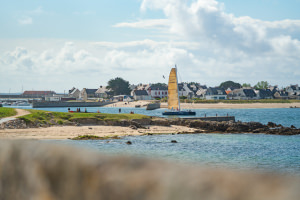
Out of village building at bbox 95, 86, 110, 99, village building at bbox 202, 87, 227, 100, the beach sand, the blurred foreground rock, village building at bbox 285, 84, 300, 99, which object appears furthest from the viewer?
village building at bbox 95, 86, 110, 99

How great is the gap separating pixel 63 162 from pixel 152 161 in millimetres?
777

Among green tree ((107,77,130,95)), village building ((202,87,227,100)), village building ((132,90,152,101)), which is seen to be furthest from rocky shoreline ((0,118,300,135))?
green tree ((107,77,130,95))

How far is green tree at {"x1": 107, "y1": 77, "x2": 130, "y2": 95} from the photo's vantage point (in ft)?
606

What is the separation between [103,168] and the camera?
7.06ft

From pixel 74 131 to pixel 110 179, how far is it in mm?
35771

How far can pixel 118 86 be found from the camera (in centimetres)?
18475

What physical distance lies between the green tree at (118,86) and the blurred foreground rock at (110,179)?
598ft

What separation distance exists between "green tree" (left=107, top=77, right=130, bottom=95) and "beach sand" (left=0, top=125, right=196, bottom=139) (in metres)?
141

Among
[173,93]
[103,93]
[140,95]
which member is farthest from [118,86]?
[173,93]

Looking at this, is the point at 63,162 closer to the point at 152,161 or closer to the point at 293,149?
the point at 152,161

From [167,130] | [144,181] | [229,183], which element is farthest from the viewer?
[167,130]

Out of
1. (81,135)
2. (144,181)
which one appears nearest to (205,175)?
(144,181)

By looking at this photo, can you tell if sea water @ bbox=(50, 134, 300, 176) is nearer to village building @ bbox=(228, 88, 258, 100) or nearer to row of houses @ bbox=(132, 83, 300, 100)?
village building @ bbox=(228, 88, 258, 100)

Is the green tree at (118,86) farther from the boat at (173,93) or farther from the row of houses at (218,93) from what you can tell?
the boat at (173,93)
